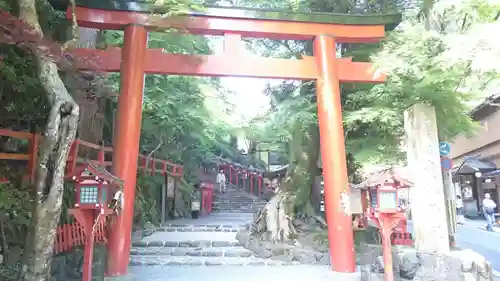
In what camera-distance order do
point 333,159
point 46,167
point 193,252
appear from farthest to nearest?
point 193,252 → point 333,159 → point 46,167

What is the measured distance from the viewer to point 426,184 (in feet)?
21.5

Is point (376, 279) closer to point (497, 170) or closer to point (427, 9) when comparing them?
point (427, 9)

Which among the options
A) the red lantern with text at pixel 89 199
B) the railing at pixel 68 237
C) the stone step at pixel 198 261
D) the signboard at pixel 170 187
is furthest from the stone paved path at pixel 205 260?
the red lantern with text at pixel 89 199

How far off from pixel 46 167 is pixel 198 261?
4812 millimetres

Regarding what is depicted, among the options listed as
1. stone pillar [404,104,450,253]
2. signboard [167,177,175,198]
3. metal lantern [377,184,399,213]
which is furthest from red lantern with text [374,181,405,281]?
signboard [167,177,175,198]

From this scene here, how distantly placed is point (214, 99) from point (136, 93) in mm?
5655

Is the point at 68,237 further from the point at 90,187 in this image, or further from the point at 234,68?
the point at 234,68

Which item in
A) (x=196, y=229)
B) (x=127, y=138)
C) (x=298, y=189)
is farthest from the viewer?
(x=196, y=229)

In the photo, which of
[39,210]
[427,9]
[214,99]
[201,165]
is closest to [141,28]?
[39,210]

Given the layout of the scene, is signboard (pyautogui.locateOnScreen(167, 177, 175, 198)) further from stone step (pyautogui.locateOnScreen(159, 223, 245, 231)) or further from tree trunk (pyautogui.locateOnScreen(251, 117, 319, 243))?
tree trunk (pyautogui.locateOnScreen(251, 117, 319, 243))

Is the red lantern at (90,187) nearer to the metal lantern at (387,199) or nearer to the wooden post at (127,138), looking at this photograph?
the wooden post at (127,138)

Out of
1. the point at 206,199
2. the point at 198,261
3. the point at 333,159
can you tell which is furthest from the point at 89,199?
the point at 206,199

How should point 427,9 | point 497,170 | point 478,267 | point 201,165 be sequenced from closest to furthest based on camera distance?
point 478,267 → point 427,9 → point 497,170 → point 201,165

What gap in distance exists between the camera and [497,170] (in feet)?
62.6
